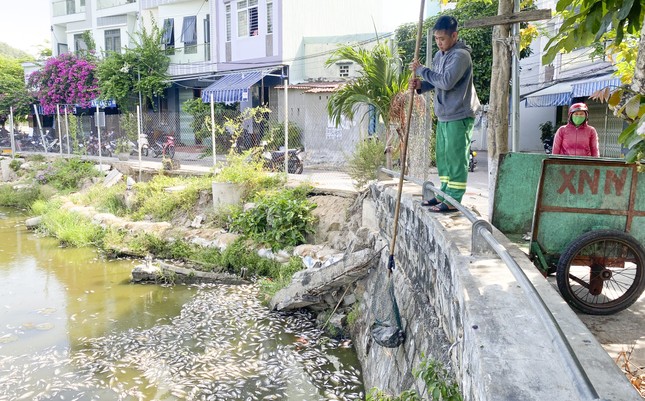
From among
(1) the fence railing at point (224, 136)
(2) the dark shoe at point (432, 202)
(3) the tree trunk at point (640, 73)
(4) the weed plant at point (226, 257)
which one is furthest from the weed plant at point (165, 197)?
(3) the tree trunk at point (640, 73)

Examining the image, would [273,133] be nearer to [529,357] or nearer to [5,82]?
[529,357]

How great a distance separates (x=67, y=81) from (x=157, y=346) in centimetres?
2053

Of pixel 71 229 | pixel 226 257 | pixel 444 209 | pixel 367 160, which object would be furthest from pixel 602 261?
pixel 71 229

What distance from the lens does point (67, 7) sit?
1055 inches

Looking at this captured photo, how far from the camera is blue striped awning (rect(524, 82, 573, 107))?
596 inches

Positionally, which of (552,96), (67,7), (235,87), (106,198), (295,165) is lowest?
(106,198)

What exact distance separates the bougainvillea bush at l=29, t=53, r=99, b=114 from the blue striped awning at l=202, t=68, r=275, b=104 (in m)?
7.54

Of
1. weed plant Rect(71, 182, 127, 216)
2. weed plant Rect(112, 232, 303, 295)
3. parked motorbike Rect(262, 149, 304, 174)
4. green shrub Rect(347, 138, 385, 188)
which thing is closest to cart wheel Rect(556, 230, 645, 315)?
green shrub Rect(347, 138, 385, 188)

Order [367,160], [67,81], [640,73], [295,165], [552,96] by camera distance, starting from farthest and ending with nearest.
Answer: [67,81] < [552,96] < [295,165] < [367,160] < [640,73]

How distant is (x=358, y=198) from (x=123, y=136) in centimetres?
1121

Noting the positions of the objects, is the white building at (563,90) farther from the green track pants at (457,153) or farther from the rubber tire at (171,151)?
the rubber tire at (171,151)

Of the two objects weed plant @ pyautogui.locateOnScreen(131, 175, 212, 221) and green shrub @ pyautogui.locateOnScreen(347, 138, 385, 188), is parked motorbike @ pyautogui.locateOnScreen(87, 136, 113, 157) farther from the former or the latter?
green shrub @ pyautogui.locateOnScreen(347, 138, 385, 188)

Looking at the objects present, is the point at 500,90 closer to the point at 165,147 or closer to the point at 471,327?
the point at 471,327

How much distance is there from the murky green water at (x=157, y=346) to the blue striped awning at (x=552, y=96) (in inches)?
440
